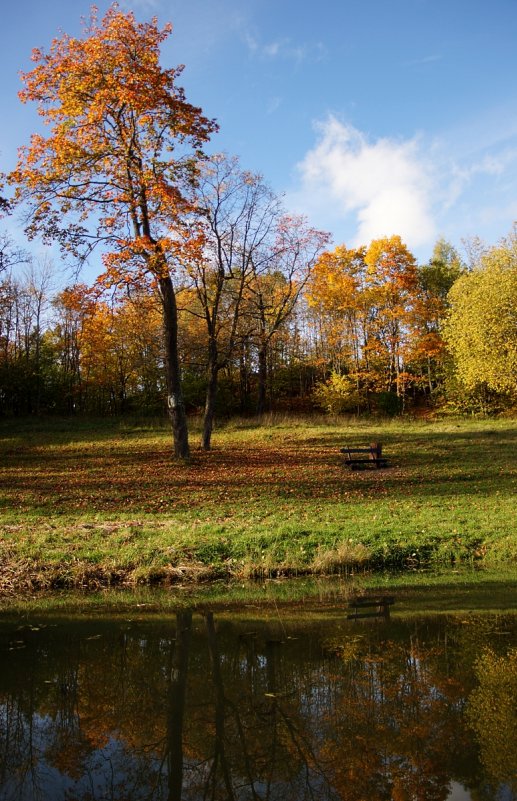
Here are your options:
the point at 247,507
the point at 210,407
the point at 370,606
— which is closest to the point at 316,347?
the point at 210,407

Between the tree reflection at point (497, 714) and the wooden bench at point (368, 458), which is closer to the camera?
the tree reflection at point (497, 714)

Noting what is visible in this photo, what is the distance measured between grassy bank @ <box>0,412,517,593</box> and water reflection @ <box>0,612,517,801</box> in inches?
164

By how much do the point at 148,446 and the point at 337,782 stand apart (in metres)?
24.7

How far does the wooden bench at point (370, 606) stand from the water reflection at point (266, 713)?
0.60 meters

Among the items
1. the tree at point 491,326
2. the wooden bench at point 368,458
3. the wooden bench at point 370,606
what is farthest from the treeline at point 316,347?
the wooden bench at point 370,606

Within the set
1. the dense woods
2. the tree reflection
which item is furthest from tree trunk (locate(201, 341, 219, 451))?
the tree reflection

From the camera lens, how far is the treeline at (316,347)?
38219mm

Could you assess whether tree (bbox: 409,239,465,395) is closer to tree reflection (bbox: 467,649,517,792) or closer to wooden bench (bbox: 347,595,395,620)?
wooden bench (bbox: 347,595,395,620)

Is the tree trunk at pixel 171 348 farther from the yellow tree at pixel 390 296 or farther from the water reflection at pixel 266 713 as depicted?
the yellow tree at pixel 390 296

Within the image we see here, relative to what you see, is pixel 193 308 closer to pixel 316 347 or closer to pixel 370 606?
pixel 316 347

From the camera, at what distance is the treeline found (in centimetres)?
3822

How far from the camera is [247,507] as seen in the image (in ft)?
57.6

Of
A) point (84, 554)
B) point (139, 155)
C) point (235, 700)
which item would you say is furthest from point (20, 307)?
point (235, 700)

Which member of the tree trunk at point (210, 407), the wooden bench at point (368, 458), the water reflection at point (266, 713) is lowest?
the water reflection at point (266, 713)
